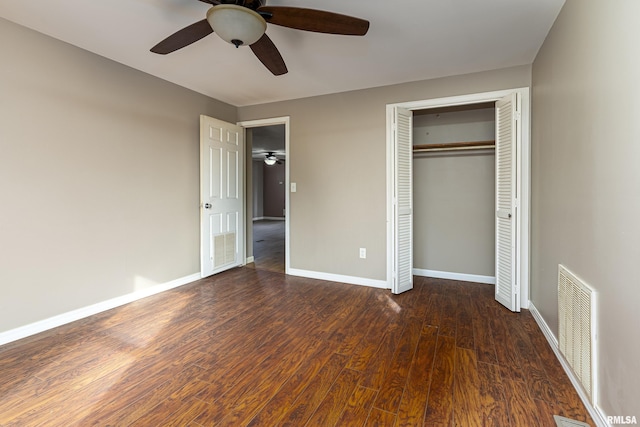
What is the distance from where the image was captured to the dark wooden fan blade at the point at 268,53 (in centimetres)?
204

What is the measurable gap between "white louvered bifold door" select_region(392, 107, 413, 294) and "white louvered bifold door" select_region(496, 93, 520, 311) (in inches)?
35.7

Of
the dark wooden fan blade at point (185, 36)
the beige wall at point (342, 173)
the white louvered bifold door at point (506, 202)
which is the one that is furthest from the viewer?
the beige wall at point (342, 173)

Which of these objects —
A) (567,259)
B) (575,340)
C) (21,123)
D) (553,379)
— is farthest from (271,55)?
(553,379)

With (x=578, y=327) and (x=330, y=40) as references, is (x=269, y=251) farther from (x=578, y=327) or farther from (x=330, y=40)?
(x=578, y=327)

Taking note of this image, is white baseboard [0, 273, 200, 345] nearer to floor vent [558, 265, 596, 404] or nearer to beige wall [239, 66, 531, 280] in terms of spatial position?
beige wall [239, 66, 531, 280]

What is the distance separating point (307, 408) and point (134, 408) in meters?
0.92

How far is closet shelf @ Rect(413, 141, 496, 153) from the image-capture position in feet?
11.7

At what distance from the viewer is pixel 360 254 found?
375 cm

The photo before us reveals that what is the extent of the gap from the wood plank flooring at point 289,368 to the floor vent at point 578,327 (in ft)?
0.47

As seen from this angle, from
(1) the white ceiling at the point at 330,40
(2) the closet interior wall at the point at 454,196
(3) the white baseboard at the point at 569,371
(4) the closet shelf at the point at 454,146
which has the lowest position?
(3) the white baseboard at the point at 569,371

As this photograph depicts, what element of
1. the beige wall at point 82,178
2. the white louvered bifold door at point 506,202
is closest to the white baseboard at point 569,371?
the white louvered bifold door at point 506,202

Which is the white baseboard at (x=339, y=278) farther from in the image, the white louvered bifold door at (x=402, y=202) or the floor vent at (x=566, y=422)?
the floor vent at (x=566, y=422)

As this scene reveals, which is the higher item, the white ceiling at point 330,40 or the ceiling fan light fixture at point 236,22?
the white ceiling at point 330,40

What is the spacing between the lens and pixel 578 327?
1689 mm
